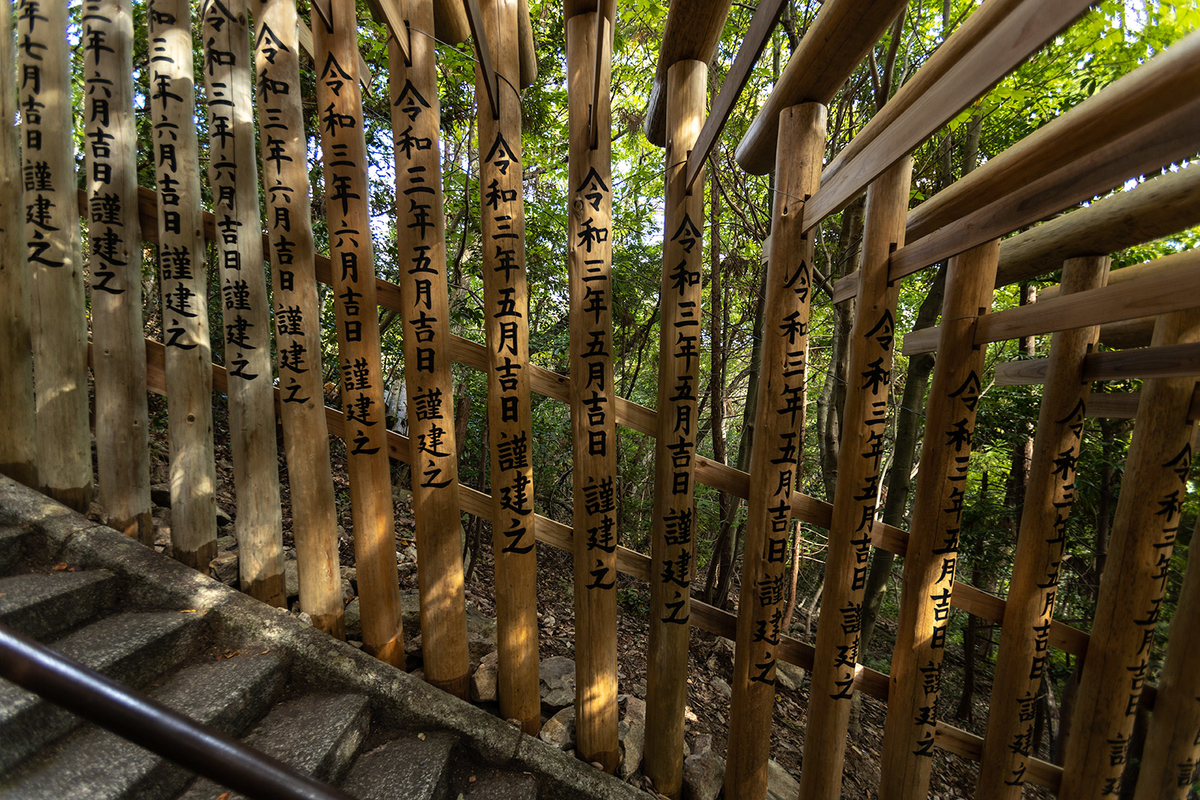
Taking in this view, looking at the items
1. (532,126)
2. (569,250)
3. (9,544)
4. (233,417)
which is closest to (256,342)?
(233,417)

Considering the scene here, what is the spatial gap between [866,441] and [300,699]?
9.42 feet

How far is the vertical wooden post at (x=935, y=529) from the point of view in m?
2.09

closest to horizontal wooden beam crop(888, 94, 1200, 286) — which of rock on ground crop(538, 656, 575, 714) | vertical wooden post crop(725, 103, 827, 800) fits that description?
vertical wooden post crop(725, 103, 827, 800)

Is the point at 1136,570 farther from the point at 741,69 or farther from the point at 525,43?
the point at 525,43

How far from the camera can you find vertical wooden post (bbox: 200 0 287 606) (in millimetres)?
2219

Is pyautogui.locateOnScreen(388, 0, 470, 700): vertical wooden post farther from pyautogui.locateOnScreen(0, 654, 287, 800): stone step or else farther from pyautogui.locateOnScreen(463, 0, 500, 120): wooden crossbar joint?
pyautogui.locateOnScreen(0, 654, 287, 800): stone step

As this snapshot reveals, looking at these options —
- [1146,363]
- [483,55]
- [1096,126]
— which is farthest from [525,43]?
[1146,363]

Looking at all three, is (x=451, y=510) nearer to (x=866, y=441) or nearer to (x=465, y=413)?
(x=465, y=413)

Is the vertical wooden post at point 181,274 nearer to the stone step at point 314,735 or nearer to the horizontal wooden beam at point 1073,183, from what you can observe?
the stone step at point 314,735

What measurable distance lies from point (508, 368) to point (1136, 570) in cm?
A: 320

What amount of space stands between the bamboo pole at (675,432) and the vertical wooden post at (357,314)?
1366 millimetres

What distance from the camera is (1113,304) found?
5.15 ft

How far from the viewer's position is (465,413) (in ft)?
12.4

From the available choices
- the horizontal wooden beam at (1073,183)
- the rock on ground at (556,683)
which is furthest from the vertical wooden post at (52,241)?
the horizontal wooden beam at (1073,183)
